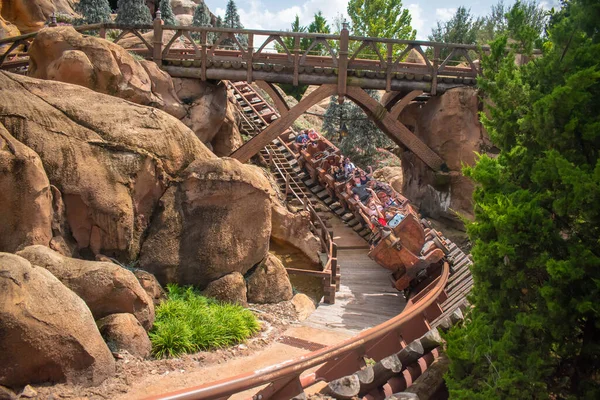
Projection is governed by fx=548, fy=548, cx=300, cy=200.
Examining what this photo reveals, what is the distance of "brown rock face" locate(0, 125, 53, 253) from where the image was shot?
6980 mm

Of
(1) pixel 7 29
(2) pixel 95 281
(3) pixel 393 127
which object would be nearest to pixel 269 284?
(2) pixel 95 281

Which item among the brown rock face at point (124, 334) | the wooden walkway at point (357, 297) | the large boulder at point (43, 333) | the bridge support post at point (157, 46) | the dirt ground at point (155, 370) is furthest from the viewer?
the bridge support post at point (157, 46)

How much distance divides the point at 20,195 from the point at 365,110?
35.1ft

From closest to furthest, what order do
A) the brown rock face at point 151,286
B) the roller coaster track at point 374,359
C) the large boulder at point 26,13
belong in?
the roller coaster track at point 374,359, the brown rock face at point 151,286, the large boulder at point 26,13

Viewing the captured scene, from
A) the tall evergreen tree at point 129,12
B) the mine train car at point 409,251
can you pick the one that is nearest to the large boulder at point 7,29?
the tall evergreen tree at point 129,12

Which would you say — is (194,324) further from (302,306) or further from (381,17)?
(381,17)

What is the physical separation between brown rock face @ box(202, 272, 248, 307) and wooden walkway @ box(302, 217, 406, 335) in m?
1.23

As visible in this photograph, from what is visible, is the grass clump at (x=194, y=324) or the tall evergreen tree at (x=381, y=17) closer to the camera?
the grass clump at (x=194, y=324)

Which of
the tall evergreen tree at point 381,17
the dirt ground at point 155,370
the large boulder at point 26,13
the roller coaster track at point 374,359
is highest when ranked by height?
the tall evergreen tree at point 381,17

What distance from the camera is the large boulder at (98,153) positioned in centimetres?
773

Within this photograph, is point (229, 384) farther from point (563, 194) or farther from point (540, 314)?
point (563, 194)

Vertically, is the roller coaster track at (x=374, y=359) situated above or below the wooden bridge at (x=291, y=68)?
below

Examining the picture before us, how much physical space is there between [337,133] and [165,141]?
1786cm

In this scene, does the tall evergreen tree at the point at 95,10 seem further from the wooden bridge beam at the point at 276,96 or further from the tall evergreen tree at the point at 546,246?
the tall evergreen tree at the point at 546,246
